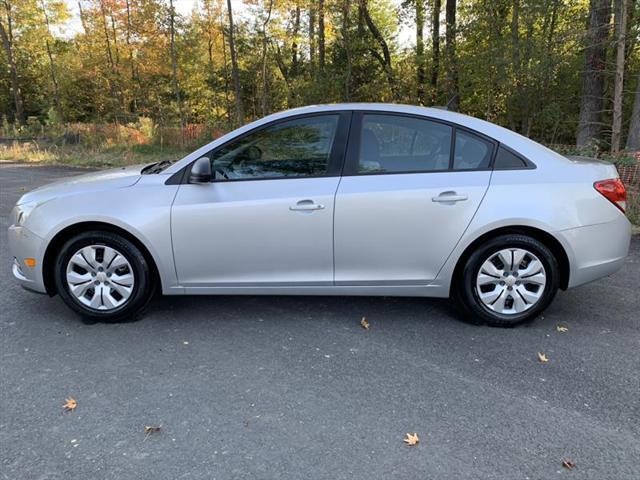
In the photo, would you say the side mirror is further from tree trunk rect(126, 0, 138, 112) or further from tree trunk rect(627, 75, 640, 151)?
tree trunk rect(126, 0, 138, 112)

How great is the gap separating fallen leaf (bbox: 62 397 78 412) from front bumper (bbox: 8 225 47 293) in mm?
1332

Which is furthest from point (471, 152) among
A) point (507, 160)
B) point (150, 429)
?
point (150, 429)

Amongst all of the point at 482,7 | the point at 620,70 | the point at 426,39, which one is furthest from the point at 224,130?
the point at 620,70

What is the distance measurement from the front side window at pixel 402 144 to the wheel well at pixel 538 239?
0.61m

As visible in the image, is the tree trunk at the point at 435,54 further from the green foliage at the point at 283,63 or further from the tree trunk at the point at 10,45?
the tree trunk at the point at 10,45

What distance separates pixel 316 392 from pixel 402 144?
1.95 meters

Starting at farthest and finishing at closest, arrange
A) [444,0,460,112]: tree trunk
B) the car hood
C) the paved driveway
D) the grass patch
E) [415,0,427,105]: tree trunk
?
[415,0,427,105]: tree trunk < the grass patch < [444,0,460,112]: tree trunk < the car hood < the paved driveway

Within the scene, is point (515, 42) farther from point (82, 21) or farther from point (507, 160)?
point (82, 21)

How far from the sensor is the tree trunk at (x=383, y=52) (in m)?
19.3

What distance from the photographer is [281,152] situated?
391cm

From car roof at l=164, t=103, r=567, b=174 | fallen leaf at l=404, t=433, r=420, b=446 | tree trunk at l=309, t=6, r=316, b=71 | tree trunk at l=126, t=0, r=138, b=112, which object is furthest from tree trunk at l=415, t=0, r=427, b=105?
tree trunk at l=126, t=0, r=138, b=112

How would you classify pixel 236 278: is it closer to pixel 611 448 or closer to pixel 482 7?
pixel 611 448

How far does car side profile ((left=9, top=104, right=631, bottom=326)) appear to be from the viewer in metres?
3.71

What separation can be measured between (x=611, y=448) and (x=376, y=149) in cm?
239
